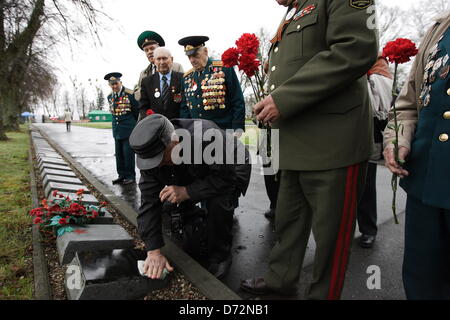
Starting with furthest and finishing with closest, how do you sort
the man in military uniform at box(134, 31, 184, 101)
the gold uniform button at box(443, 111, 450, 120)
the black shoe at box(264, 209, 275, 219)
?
1. the man in military uniform at box(134, 31, 184, 101)
2. the black shoe at box(264, 209, 275, 219)
3. the gold uniform button at box(443, 111, 450, 120)

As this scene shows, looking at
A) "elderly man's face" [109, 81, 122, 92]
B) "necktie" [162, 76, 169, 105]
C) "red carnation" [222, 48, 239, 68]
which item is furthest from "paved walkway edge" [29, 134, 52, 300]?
"elderly man's face" [109, 81, 122, 92]

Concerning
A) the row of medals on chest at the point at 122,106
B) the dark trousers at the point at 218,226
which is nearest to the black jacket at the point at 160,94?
the row of medals on chest at the point at 122,106

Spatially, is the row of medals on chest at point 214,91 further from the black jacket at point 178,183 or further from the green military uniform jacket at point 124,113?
the green military uniform jacket at point 124,113

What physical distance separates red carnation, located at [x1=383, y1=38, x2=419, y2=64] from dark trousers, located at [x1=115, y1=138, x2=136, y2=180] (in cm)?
482

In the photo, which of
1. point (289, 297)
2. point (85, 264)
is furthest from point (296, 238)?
point (85, 264)

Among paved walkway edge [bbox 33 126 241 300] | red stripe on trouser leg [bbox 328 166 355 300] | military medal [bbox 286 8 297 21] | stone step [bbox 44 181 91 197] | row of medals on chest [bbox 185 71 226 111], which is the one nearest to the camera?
red stripe on trouser leg [bbox 328 166 355 300]

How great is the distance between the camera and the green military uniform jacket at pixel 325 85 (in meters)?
1.26

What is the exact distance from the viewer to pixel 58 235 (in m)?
2.46

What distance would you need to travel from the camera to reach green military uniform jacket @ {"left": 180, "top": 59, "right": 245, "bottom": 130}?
3.31 m

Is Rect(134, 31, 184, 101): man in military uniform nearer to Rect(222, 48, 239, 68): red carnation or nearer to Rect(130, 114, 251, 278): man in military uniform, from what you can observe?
Rect(130, 114, 251, 278): man in military uniform

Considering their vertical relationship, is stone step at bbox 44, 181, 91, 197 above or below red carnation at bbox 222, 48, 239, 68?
below

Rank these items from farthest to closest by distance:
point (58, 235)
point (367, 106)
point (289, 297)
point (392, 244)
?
point (392, 244) → point (58, 235) → point (289, 297) → point (367, 106)
